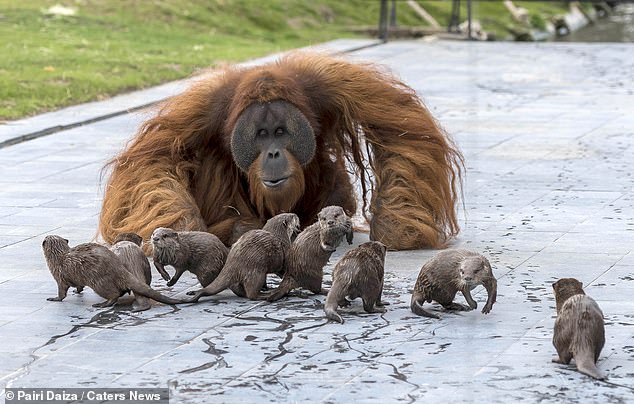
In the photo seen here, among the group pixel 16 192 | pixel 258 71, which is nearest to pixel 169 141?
pixel 258 71

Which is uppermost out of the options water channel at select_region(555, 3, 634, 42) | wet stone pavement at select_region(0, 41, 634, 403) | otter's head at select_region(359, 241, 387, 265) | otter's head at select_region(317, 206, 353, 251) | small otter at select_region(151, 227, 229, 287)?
otter's head at select_region(317, 206, 353, 251)

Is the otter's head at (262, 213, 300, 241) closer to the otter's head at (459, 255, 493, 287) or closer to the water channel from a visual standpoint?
the otter's head at (459, 255, 493, 287)

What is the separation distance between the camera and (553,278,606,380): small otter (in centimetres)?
441

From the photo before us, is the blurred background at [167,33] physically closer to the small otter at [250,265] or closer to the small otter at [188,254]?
the small otter at [188,254]

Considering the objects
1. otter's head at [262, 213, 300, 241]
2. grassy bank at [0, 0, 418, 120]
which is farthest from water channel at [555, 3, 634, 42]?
otter's head at [262, 213, 300, 241]

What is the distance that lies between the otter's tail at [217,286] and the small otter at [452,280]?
29.3 inches

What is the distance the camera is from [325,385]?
4289mm

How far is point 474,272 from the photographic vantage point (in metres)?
5.05

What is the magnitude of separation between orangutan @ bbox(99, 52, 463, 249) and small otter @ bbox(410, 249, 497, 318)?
116 centimetres

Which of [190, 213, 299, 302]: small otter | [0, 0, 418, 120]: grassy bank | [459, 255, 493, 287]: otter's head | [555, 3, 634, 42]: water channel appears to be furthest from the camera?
[555, 3, 634, 42]: water channel

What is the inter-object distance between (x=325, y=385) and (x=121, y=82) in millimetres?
8728

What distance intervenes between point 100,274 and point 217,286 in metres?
0.46

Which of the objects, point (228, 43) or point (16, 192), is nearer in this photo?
point (16, 192)

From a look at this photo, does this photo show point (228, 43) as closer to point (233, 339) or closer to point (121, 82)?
point (121, 82)
